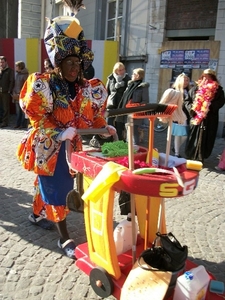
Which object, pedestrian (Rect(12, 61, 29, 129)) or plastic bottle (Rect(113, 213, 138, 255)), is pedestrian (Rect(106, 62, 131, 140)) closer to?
pedestrian (Rect(12, 61, 29, 129))

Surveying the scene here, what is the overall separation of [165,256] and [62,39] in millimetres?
1694

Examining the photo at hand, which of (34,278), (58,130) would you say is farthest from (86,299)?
(58,130)

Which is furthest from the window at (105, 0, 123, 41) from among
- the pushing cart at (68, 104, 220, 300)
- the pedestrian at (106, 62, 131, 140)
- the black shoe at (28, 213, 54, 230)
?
the pushing cart at (68, 104, 220, 300)

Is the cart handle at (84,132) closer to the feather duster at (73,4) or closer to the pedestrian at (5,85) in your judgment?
the feather duster at (73,4)

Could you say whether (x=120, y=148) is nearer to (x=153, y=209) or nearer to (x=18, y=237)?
(x=153, y=209)

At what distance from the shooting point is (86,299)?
237cm

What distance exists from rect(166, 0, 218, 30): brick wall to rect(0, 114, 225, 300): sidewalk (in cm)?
568

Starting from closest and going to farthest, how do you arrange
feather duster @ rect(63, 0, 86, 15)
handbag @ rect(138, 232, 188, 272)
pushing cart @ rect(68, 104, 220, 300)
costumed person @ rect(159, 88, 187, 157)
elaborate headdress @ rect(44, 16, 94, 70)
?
pushing cart @ rect(68, 104, 220, 300), handbag @ rect(138, 232, 188, 272), elaborate headdress @ rect(44, 16, 94, 70), feather duster @ rect(63, 0, 86, 15), costumed person @ rect(159, 88, 187, 157)

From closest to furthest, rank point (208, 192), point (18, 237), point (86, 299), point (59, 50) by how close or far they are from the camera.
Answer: point (86, 299) < point (59, 50) < point (18, 237) < point (208, 192)

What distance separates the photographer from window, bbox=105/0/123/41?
37.8 ft

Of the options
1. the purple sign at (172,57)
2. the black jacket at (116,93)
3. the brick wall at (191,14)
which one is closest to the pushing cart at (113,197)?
the black jacket at (116,93)

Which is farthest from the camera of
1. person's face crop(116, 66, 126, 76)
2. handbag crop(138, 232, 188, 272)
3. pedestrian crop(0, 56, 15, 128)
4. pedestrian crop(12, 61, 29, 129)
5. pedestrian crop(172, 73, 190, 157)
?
pedestrian crop(0, 56, 15, 128)

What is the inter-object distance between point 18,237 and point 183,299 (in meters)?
1.80

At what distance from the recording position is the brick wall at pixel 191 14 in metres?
9.10
